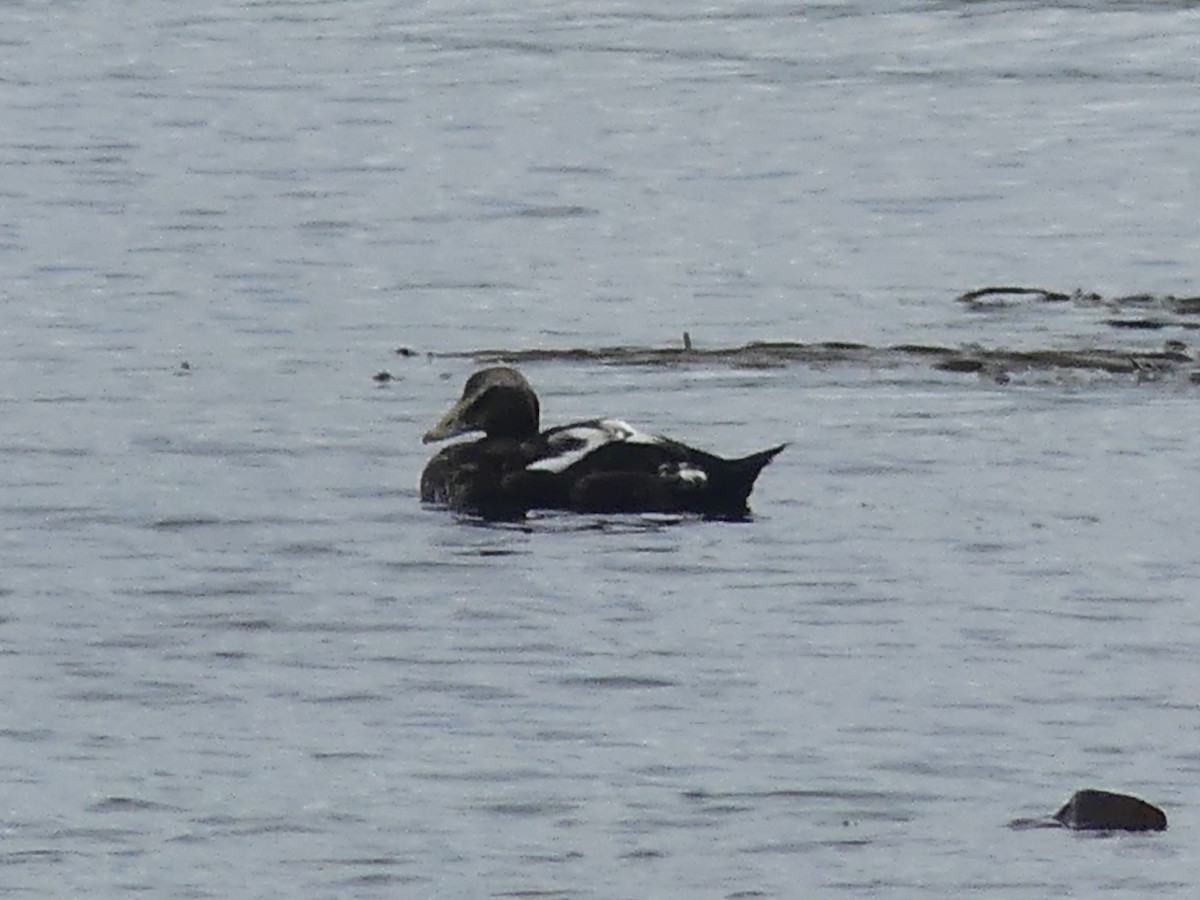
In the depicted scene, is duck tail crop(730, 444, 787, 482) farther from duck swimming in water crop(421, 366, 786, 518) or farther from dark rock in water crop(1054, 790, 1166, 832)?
dark rock in water crop(1054, 790, 1166, 832)

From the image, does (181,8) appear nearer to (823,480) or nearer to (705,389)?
(705,389)

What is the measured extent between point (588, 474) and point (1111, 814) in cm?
460

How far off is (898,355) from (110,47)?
46.2ft

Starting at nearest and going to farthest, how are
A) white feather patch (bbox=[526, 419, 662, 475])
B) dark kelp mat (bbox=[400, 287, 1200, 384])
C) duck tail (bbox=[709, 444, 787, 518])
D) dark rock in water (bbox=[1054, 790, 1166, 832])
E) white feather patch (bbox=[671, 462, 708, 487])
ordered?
dark rock in water (bbox=[1054, 790, 1166, 832]) < duck tail (bbox=[709, 444, 787, 518]) < white feather patch (bbox=[671, 462, 708, 487]) < white feather patch (bbox=[526, 419, 662, 475]) < dark kelp mat (bbox=[400, 287, 1200, 384])

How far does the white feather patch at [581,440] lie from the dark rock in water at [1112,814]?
446cm

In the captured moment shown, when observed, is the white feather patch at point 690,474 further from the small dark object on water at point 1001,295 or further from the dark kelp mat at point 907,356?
the small dark object on water at point 1001,295

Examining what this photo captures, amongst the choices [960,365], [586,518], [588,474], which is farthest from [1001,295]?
[586,518]

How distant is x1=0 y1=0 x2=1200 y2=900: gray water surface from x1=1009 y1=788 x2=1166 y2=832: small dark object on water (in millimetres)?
98

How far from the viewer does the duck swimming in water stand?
12.9m

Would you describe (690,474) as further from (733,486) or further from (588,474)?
(588,474)

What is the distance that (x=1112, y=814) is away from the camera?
886 cm

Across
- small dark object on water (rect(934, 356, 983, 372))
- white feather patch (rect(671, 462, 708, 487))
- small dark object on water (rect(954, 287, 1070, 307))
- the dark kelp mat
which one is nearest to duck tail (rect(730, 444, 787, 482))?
white feather patch (rect(671, 462, 708, 487))

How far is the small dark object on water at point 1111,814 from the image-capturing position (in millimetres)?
8836

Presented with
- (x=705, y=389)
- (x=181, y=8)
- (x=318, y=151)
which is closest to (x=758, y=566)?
(x=705, y=389)
